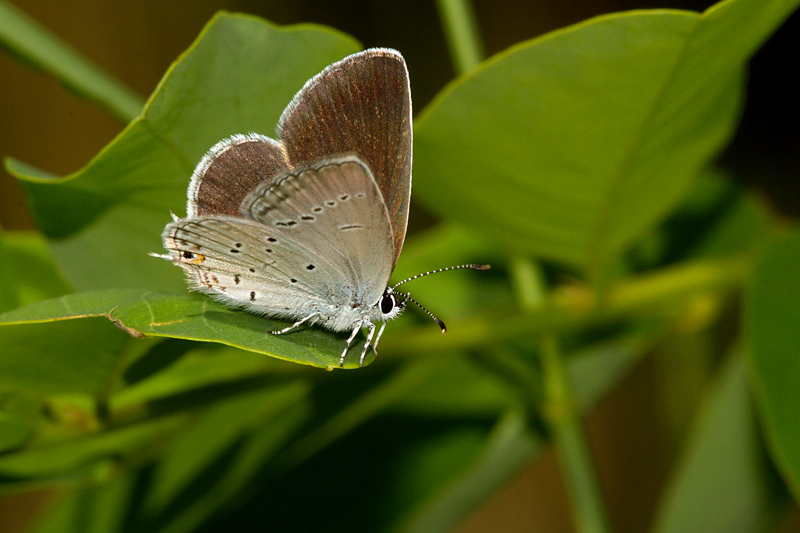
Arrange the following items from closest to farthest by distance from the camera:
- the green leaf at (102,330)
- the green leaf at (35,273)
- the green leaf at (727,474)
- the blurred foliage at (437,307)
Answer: the green leaf at (102,330) < the blurred foliage at (437,307) < the green leaf at (35,273) < the green leaf at (727,474)

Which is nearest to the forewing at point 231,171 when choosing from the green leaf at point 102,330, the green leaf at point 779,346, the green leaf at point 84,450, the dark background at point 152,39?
the green leaf at point 102,330

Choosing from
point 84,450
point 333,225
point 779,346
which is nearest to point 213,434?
point 84,450

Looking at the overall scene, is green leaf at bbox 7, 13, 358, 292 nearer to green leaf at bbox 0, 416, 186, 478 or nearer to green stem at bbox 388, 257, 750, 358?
green leaf at bbox 0, 416, 186, 478

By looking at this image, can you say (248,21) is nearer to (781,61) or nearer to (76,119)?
(781,61)

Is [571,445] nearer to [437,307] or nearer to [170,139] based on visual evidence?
→ [437,307]

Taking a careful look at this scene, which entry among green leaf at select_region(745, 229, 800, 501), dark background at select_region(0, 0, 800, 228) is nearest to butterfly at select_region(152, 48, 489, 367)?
green leaf at select_region(745, 229, 800, 501)

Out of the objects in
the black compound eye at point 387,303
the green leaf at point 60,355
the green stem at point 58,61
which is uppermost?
the green stem at point 58,61

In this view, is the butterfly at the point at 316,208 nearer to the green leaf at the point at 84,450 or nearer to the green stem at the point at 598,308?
the green stem at the point at 598,308
